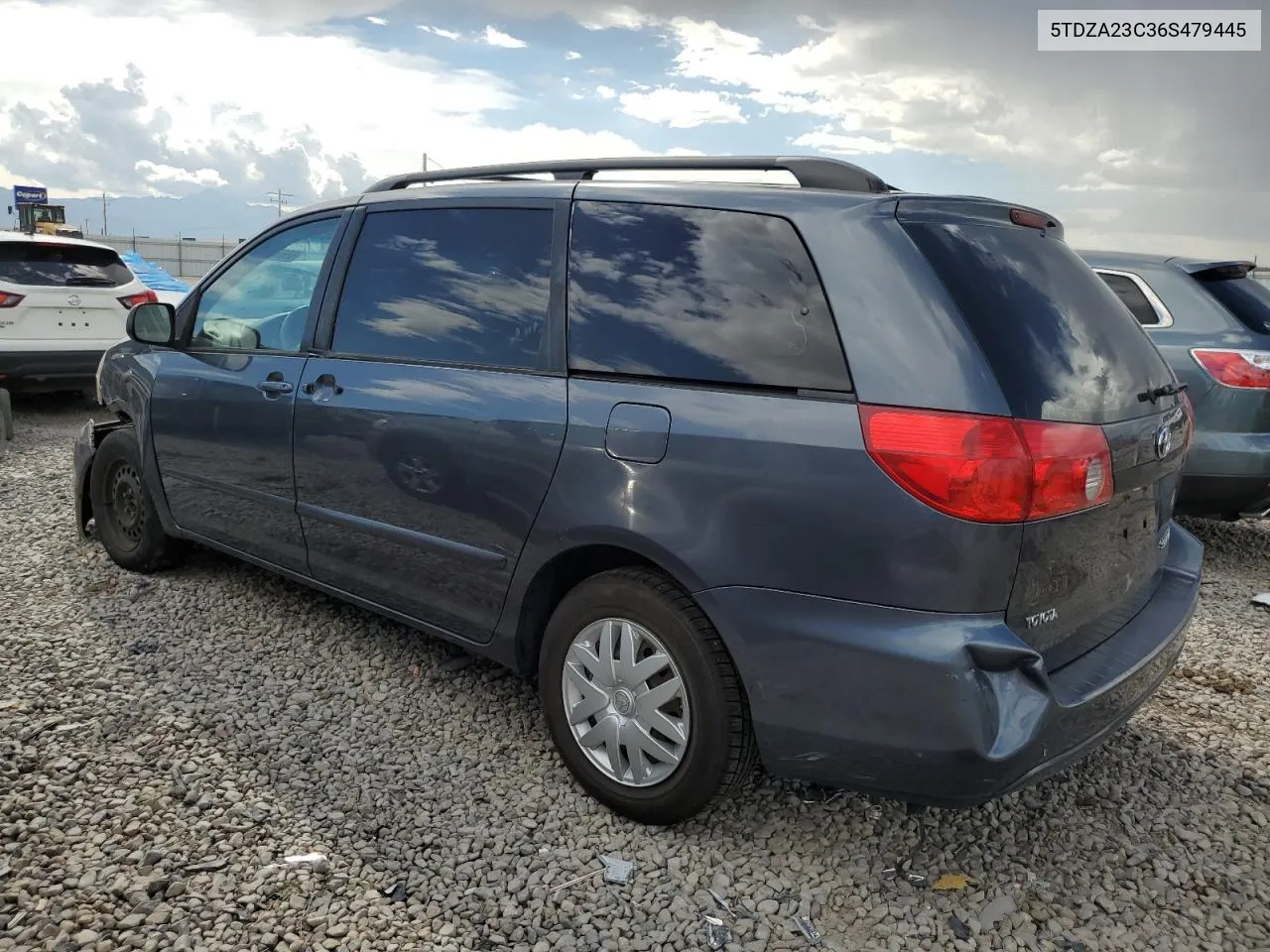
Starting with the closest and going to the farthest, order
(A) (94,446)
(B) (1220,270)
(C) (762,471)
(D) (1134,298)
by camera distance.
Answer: (C) (762,471) < (A) (94,446) < (B) (1220,270) < (D) (1134,298)

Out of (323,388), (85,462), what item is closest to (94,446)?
(85,462)

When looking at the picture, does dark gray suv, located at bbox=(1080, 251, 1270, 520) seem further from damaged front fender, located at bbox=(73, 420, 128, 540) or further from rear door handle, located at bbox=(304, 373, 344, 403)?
damaged front fender, located at bbox=(73, 420, 128, 540)

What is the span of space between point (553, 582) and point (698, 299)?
3.12 ft

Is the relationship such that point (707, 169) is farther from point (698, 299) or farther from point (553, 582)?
point (553, 582)

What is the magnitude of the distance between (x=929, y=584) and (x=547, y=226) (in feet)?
5.09

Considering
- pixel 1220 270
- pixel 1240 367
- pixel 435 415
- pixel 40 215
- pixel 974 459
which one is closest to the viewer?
pixel 974 459

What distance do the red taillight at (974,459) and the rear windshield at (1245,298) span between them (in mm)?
3932

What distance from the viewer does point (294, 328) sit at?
3.68 m

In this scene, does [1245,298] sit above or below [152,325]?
above

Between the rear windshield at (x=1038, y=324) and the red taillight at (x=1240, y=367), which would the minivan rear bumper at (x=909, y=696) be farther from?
the red taillight at (x=1240, y=367)

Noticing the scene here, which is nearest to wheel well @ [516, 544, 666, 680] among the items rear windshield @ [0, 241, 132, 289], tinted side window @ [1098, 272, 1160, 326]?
tinted side window @ [1098, 272, 1160, 326]

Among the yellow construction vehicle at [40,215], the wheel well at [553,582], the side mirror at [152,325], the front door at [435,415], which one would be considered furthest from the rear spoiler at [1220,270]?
the yellow construction vehicle at [40,215]

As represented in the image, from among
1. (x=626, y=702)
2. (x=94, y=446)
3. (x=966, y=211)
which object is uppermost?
(x=966, y=211)

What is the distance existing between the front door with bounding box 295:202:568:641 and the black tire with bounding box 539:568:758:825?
0.32 meters
